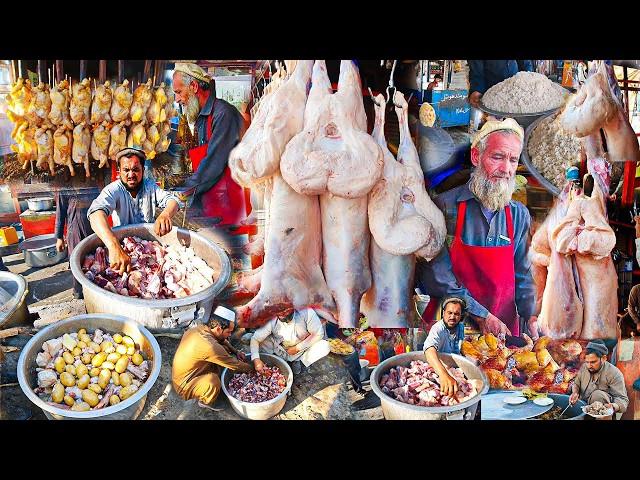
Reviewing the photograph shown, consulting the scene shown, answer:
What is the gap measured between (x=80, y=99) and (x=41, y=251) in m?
1.00

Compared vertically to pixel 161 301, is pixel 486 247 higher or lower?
higher

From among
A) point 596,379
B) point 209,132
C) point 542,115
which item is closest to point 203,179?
point 209,132

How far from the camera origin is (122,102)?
14.0 ft

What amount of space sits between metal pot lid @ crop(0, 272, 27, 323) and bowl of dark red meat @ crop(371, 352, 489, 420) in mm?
2338

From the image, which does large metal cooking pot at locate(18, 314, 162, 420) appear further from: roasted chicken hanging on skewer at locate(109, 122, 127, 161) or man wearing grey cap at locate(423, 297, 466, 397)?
man wearing grey cap at locate(423, 297, 466, 397)

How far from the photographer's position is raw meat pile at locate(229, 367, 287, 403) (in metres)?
4.28

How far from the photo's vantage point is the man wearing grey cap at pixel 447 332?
4.38 metres

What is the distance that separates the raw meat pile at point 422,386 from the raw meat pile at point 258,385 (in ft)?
2.23

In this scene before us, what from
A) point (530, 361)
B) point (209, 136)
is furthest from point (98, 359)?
point (530, 361)

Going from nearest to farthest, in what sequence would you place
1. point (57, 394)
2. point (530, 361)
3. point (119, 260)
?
point (57, 394)
point (119, 260)
point (530, 361)

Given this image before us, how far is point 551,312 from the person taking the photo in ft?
14.6

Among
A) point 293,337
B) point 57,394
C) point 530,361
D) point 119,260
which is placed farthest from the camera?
point 530,361

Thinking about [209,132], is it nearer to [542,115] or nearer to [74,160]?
[74,160]

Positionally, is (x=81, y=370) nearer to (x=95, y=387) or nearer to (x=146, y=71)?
(x=95, y=387)
